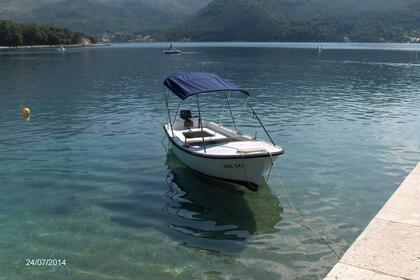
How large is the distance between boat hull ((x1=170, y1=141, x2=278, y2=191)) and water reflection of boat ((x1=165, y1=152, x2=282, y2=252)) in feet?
2.64

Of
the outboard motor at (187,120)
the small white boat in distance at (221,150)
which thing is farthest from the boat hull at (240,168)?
the outboard motor at (187,120)

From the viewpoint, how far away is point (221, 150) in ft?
54.7

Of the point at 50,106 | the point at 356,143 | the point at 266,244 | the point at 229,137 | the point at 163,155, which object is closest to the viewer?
the point at 266,244

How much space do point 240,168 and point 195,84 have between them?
19.0 ft

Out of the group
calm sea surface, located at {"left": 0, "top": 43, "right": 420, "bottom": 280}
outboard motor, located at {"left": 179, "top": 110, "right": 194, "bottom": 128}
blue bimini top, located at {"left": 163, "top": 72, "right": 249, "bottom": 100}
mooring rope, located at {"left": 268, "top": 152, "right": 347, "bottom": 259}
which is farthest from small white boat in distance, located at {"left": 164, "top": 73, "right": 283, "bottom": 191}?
outboard motor, located at {"left": 179, "top": 110, "right": 194, "bottom": 128}

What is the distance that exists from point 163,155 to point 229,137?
188 inches

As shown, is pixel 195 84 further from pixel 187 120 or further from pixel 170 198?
pixel 170 198

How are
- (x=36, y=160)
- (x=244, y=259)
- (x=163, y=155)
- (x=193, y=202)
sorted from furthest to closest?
(x=163, y=155), (x=36, y=160), (x=193, y=202), (x=244, y=259)

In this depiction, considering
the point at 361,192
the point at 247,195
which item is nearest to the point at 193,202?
the point at 247,195

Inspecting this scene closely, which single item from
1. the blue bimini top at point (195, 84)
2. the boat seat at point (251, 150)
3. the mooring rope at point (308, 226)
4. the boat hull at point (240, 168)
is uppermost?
the blue bimini top at point (195, 84)

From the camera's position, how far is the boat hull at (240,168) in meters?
15.6

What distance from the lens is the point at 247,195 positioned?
17031 mm

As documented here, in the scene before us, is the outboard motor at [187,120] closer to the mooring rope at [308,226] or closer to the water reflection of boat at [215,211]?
the water reflection of boat at [215,211]

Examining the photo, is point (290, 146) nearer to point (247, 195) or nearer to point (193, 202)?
point (247, 195)
